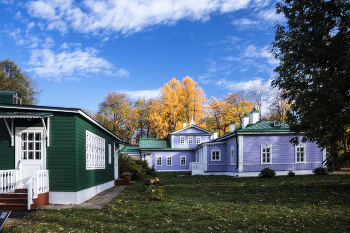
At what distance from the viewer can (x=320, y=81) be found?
36.1ft

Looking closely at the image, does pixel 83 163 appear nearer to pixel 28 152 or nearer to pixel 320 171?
pixel 28 152

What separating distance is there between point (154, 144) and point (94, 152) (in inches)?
926

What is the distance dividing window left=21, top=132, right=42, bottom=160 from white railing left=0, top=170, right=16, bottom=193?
703 millimetres

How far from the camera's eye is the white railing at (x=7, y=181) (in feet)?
29.0

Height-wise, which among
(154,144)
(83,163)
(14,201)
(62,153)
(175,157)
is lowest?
(175,157)

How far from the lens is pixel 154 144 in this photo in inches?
1406

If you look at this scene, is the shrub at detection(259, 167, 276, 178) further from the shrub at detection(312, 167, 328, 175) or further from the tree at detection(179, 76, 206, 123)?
the tree at detection(179, 76, 206, 123)

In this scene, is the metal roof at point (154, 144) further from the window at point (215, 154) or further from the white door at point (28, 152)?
the white door at point (28, 152)

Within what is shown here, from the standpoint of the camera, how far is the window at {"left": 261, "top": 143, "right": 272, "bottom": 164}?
834 inches

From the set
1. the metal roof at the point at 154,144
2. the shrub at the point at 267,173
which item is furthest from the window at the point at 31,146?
the metal roof at the point at 154,144

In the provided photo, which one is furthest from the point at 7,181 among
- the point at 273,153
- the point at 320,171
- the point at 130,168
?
the point at 320,171

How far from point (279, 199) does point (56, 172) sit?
8.41 m

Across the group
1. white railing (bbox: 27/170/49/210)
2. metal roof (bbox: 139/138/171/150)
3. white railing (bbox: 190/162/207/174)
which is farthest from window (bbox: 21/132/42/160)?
metal roof (bbox: 139/138/171/150)

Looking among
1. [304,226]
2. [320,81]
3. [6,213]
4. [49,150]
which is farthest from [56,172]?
[320,81]
